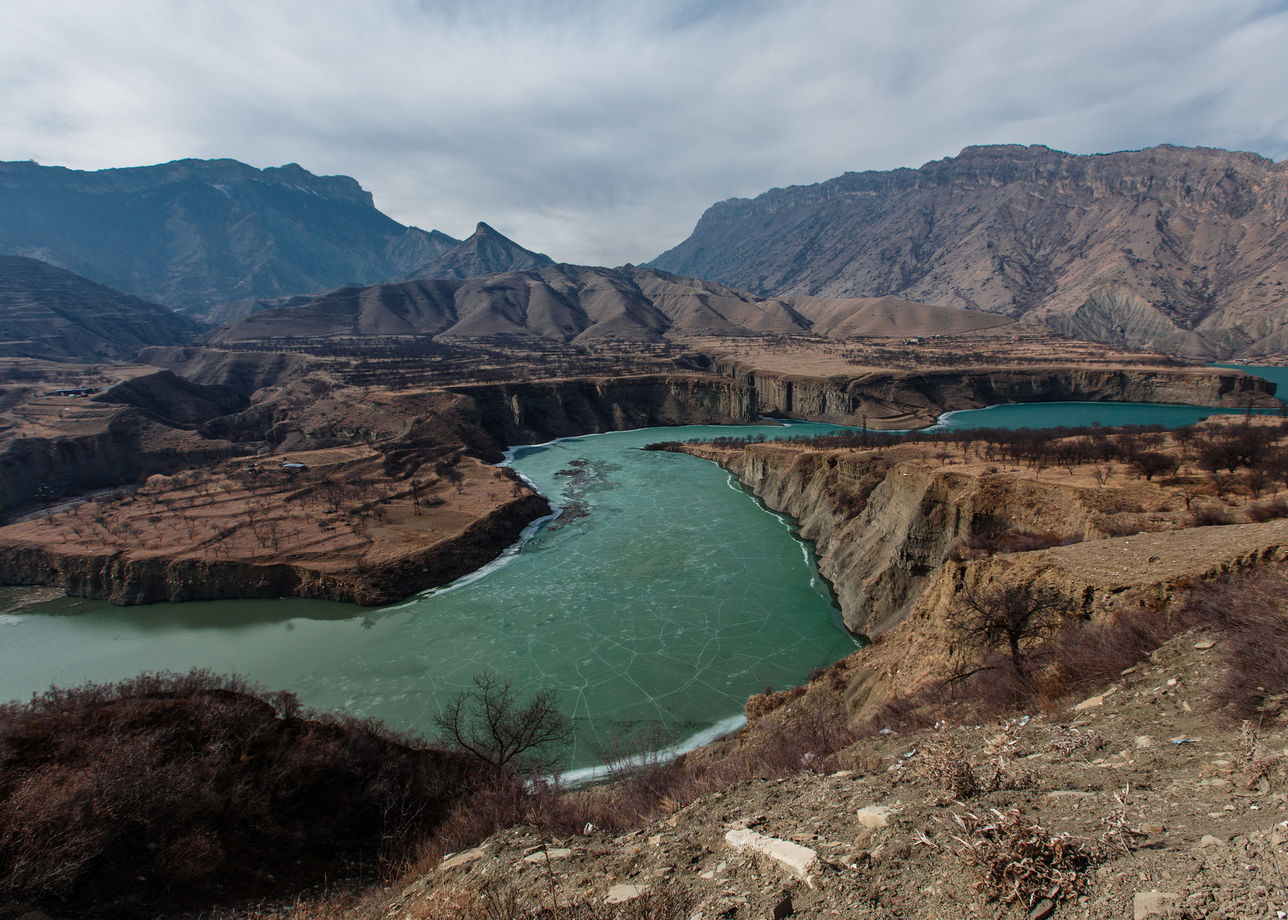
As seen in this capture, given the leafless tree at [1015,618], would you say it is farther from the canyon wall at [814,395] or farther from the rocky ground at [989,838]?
the canyon wall at [814,395]

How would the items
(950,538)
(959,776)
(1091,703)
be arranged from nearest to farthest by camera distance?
(959,776) → (1091,703) → (950,538)

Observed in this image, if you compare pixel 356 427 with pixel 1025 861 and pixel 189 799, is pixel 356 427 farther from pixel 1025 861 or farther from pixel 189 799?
pixel 1025 861

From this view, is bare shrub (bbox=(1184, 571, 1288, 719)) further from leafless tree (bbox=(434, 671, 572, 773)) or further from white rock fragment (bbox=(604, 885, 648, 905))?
leafless tree (bbox=(434, 671, 572, 773))

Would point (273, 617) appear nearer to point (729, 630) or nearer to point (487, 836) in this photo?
point (729, 630)

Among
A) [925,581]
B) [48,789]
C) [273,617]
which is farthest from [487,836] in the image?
[273,617]

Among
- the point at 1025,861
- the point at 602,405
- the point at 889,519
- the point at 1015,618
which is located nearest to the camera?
the point at 1025,861

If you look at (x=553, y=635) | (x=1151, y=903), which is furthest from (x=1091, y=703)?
(x=553, y=635)
